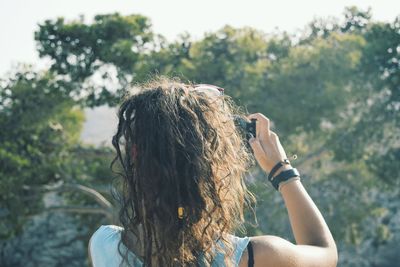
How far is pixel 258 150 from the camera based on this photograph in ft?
5.59

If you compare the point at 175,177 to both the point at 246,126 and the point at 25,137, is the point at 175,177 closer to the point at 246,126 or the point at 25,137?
the point at 246,126

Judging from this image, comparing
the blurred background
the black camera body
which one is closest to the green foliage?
the blurred background

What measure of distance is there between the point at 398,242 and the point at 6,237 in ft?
36.8

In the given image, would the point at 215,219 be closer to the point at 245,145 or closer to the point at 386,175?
the point at 245,145

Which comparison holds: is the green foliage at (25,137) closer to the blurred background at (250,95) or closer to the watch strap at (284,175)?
the blurred background at (250,95)

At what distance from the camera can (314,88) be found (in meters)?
14.5

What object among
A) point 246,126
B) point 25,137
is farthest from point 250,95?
point 246,126

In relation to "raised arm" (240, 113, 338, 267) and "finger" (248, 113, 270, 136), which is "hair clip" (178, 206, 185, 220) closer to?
"raised arm" (240, 113, 338, 267)

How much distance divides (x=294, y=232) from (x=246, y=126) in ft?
0.92

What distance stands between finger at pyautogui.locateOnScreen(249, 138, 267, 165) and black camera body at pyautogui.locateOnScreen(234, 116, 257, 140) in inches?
0.9

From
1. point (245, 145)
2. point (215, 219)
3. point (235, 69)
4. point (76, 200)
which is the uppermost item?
point (235, 69)

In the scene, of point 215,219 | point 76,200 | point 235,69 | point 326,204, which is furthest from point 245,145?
point 76,200

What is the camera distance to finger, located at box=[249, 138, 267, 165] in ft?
5.57

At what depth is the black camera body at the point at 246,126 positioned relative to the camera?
5.69 feet
